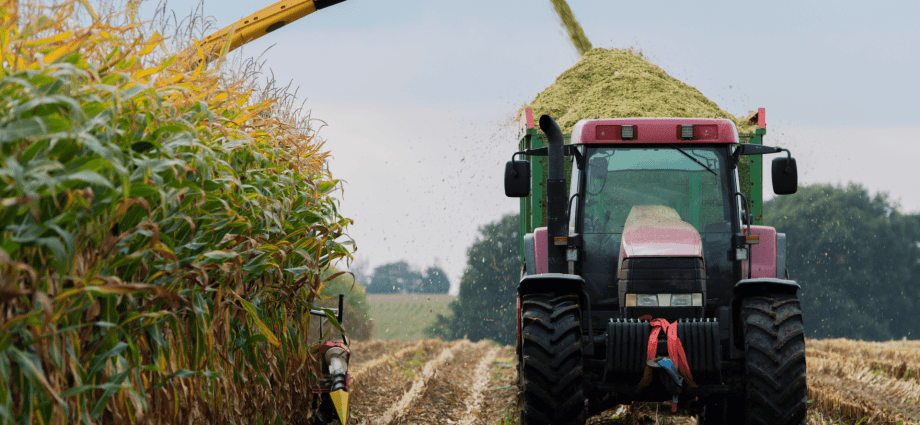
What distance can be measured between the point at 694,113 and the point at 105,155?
6573 millimetres

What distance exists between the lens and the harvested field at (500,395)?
6598 millimetres

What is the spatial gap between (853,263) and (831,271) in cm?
142

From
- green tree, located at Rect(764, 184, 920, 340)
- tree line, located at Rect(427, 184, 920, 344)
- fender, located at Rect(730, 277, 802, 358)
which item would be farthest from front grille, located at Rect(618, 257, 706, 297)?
green tree, located at Rect(764, 184, 920, 340)

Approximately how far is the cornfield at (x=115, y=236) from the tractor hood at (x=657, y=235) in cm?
227

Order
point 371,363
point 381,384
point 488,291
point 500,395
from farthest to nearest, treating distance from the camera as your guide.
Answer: point 488,291, point 371,363, point 381,384, point 500,395

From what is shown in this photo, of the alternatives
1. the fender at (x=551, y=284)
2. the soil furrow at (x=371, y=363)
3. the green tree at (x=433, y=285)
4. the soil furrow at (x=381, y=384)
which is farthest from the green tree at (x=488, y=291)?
the fender at (x=551, y=284)

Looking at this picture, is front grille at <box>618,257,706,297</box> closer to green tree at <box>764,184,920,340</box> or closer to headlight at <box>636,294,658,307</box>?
headlight at <box>636,294,658,307</box>

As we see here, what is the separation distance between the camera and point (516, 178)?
5.23 m

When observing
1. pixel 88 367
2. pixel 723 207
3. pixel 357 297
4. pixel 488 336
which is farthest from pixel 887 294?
Result: pixel 88 367

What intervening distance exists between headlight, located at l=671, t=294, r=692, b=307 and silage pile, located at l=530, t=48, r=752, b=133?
9.36 ft

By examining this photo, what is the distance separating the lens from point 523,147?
7.50 m

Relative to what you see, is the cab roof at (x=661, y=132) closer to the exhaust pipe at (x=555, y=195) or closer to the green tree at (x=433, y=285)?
the exhaust pipe at (x=555, y=195)

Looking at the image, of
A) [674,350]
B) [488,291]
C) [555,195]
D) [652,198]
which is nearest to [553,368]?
[674,350]

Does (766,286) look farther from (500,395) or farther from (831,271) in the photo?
(831,271)
